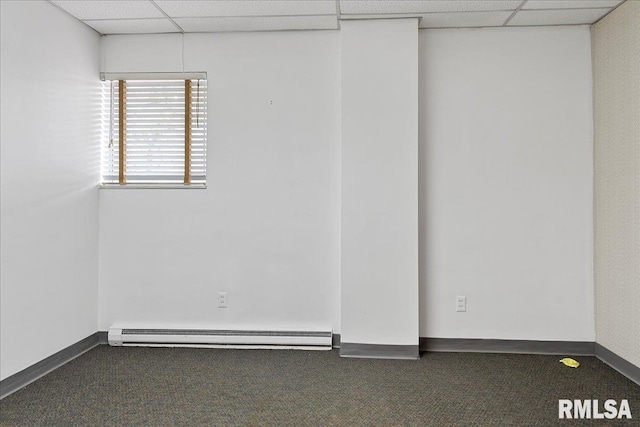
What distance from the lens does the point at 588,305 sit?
375 cm

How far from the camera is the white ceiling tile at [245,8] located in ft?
11.0

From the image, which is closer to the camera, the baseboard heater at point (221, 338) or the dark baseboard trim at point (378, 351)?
the dark baseboard trim at point (378, 351)

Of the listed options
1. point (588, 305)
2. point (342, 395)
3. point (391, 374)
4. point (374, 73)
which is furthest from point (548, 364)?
point (374, 73)

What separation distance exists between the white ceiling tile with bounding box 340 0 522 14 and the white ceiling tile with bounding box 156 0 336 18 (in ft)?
0.48

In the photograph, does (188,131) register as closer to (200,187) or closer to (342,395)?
(200,187)

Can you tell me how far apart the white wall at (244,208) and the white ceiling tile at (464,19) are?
714mm

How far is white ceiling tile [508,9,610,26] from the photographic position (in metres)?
3.47

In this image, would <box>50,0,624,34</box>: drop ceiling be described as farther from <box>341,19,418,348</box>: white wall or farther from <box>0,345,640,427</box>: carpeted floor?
<box>0,345,640,427</box>: carpeted floor

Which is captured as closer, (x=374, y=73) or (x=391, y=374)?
(x=391, y=374)

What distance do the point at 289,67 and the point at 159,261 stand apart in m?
1.81

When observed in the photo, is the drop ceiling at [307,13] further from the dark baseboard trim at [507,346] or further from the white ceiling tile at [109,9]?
the dark baseboard trim at [507,346]

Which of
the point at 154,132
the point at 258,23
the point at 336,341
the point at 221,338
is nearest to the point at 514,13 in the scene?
the point at 258,23

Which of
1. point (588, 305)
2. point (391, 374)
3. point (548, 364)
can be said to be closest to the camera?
point (391, 374)

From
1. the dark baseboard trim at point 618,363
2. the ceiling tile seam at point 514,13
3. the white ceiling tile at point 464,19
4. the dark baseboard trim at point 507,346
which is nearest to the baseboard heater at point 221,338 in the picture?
the dark baseboard trim at point 507,346
